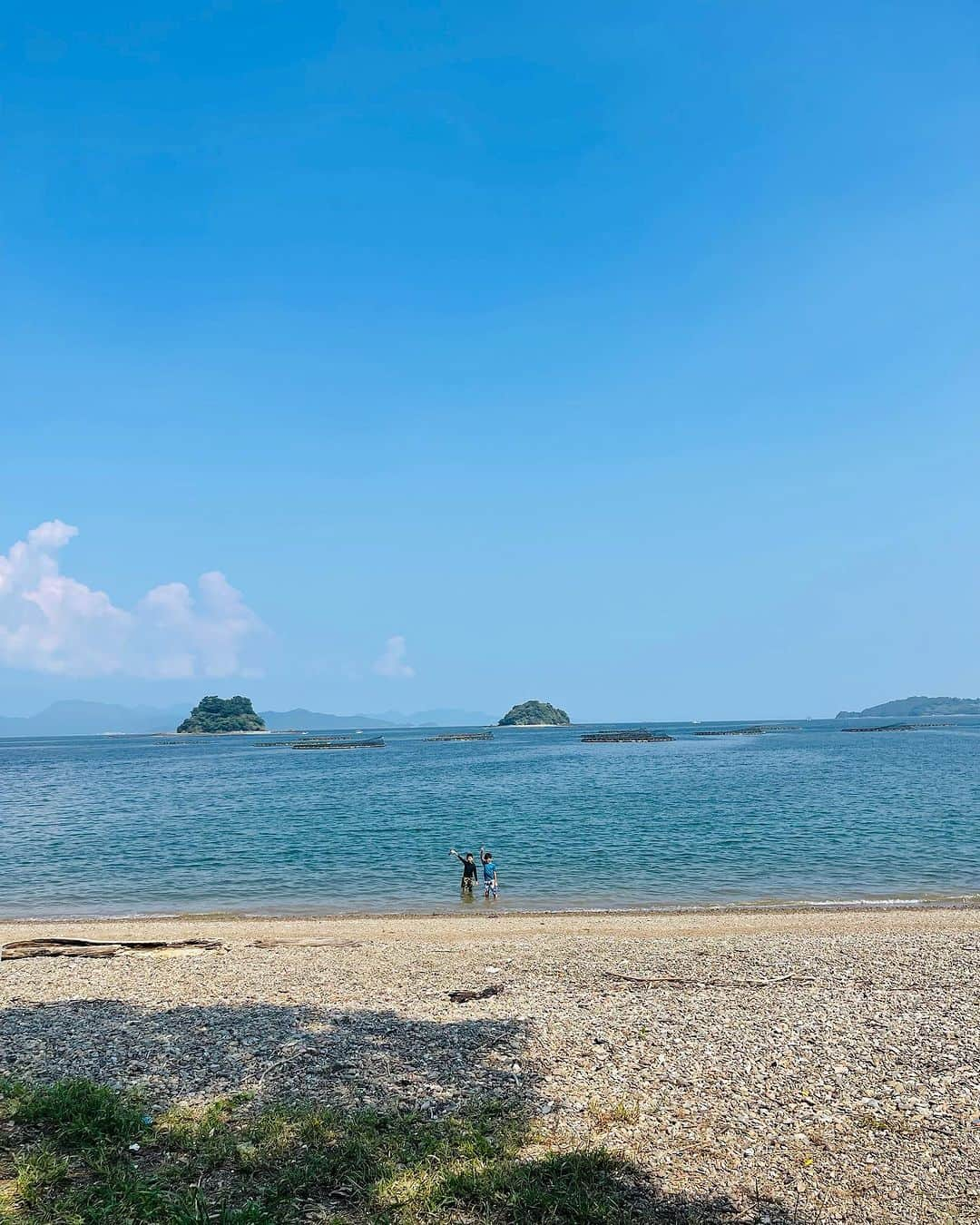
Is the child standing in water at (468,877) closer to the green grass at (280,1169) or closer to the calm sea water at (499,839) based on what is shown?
the calm sea water at (499,839)

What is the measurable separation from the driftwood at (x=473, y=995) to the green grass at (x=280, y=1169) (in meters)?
5.63

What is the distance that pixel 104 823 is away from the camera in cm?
5434

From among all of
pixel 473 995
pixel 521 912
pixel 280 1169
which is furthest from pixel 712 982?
pixel 521 912

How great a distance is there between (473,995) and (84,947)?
12536 mm

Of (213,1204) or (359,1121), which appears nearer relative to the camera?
(213,1204)

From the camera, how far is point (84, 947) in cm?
2216

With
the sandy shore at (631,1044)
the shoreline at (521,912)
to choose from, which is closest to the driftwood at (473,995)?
the sandy shore at (631,1044)

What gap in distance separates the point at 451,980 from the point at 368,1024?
401 cm

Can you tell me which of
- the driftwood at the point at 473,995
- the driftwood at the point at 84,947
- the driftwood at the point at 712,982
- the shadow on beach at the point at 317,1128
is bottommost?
the driftwood at the point at 84,947

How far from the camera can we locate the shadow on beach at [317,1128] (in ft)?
26.9

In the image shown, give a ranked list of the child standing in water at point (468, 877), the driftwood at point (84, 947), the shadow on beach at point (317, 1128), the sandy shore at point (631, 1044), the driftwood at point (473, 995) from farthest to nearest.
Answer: the child standing in water at point (468, 877) → the driftwood at point (84, 947) → the driftwood at point (473, 995) → the sandy shore at point (631, 1044) → the shadow on beach at point (317, 1128)

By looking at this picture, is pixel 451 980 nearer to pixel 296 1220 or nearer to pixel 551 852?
pixel 296 1220

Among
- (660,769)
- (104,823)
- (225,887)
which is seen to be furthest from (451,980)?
(660,769)

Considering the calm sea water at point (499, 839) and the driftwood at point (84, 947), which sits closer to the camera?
the driftwood at point (84, 947)
